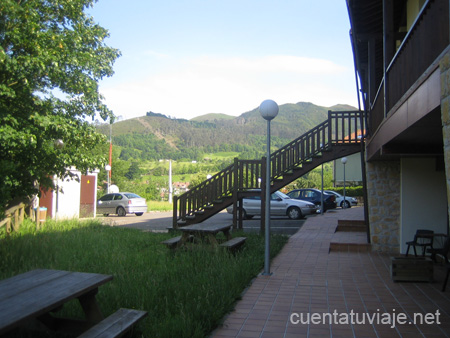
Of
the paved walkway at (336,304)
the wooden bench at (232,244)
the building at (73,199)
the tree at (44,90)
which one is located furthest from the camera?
the building at (73,199)

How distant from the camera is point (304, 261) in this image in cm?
890

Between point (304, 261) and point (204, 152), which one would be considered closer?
point (304, 261)

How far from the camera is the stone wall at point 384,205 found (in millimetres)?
10078

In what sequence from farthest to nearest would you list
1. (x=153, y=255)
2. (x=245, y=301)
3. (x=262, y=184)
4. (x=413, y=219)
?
(x=262, y=184) < (x=413, y=219) < (x=153, y=255) < (x=245, y=301)

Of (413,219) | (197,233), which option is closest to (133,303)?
(197,233)

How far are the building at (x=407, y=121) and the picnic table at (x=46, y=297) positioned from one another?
304 centimetres

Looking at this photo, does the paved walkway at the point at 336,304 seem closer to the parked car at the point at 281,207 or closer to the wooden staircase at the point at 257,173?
the wooden staircase at the point at 257,173

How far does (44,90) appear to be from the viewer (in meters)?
11.0

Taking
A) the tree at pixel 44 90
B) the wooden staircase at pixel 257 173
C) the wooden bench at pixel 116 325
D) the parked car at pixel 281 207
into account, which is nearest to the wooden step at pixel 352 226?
the wooden staircase at pixel 257 173

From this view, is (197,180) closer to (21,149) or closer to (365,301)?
(21,149)

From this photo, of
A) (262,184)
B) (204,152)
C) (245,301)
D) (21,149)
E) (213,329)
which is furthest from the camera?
(204,152)

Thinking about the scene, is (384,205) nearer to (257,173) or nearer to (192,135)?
(257,173)

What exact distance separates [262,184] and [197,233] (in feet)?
17.6

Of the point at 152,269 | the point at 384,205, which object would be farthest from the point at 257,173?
the point at 152,269
